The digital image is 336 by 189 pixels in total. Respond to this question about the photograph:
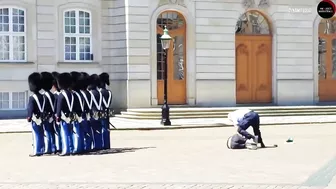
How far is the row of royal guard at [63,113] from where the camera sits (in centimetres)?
1410

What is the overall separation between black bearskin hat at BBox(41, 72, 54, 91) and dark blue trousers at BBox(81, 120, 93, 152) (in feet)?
3.43

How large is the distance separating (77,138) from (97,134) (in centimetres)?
68

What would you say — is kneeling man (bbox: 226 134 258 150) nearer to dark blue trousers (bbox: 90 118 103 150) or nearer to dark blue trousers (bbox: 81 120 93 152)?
dark blue trousers (bbox: 90 118 103 150)

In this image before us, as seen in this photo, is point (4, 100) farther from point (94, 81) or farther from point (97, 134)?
point (97, 134)

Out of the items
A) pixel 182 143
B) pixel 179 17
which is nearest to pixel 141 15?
pixel 179 17

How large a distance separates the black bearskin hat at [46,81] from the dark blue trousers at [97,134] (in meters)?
1.19

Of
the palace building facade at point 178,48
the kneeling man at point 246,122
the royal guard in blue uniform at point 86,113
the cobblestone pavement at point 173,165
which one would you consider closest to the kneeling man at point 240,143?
the kneeling man at point 246,122

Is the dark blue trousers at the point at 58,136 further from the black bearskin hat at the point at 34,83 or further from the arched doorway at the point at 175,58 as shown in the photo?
the arched doorway at the point at 175,58

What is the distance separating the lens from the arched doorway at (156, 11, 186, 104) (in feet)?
87.5

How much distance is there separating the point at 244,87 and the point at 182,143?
1195 cm

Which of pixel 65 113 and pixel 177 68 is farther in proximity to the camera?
pixel 177 68

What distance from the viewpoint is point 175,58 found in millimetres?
26891

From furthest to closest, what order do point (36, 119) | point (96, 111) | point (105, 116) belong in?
point (105, 116) < point (96, 111) < point (36, 119)

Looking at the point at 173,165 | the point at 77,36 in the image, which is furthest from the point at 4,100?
the point at 173,165
